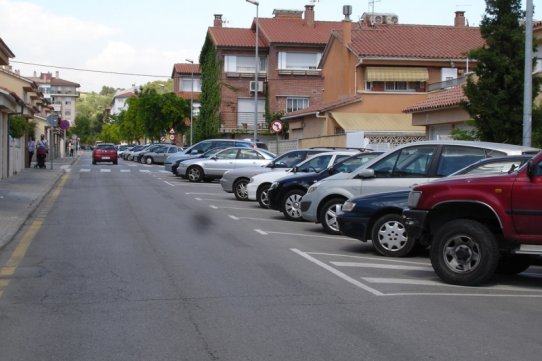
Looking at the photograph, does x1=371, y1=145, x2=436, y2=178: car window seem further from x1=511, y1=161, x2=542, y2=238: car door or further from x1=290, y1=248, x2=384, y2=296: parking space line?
x1=511, y1=161, x2=542, y2=238: car door

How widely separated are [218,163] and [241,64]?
3051 cm

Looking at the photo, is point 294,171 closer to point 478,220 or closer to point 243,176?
point 243,176

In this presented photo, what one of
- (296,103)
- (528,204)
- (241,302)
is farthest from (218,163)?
(296,103)

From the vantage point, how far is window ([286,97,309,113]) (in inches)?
2363

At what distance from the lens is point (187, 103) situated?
3076 inches

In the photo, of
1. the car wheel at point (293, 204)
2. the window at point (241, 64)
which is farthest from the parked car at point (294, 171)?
the window at point (241, 64)

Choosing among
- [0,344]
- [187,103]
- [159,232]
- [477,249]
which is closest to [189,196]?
[159,232]

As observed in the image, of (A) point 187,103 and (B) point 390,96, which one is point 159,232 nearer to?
(B) point 390,96

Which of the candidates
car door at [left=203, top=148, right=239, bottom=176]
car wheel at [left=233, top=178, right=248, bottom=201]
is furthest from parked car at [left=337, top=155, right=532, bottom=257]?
car door at [left=203, top=148, right=239, bottom=176]

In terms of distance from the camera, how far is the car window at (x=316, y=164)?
60.2 ft

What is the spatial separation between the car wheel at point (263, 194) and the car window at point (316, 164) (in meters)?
2.14

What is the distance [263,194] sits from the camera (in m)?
20.4

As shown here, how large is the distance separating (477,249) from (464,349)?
3121 mm

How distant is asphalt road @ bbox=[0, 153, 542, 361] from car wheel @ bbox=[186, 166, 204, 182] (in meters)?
17.2
